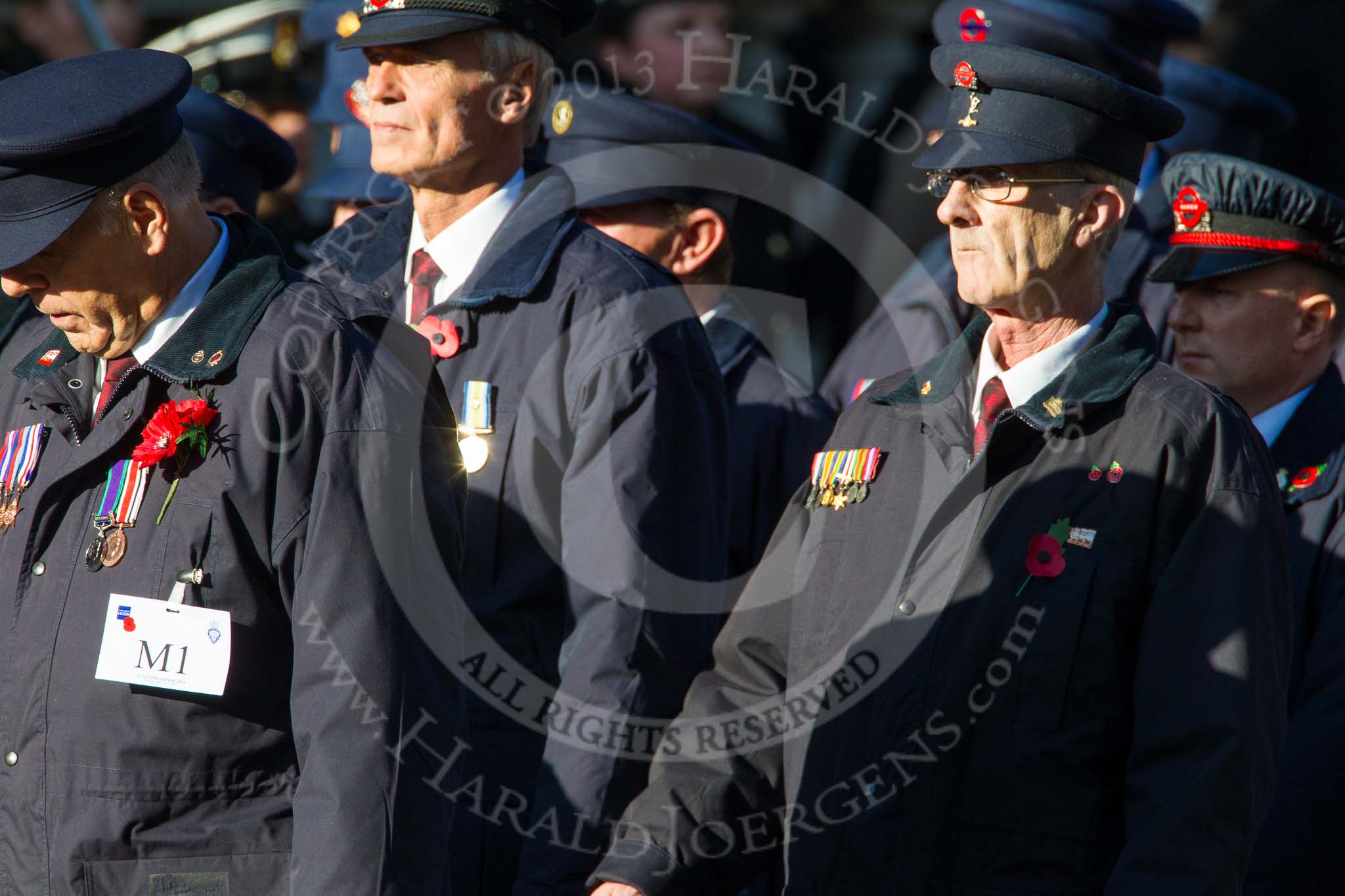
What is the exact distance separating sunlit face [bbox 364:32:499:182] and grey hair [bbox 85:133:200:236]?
829 mm

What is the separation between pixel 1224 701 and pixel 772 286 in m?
3.41

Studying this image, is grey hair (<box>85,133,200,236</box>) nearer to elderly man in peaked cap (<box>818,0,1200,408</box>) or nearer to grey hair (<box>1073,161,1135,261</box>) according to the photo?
grey hair (<box>1073,161,1135,261</box>)

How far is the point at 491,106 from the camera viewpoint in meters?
3.88

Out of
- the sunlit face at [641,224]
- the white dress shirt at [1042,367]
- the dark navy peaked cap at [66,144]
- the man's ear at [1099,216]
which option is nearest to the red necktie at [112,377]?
the dark navy peaked cap at [66,144]

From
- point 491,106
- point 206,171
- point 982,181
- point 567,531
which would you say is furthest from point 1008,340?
point 206,171

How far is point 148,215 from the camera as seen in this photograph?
9.51 ft

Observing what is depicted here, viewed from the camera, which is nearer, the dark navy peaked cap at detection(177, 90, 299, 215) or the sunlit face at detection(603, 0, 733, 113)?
the dark navy peaked cap at detection(177, 90, 299, 215)

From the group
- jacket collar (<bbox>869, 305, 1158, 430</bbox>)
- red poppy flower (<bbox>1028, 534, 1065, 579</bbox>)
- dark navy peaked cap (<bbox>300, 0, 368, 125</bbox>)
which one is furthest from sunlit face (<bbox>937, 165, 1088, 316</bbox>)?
dark navy peaked cap (<bbox>300, 0, 368, 125</bbox>)

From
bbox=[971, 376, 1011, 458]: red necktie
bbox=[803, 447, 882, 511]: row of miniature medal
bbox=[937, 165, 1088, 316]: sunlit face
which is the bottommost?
bbox=[803, 447, 882, 511]: row of miniature medal

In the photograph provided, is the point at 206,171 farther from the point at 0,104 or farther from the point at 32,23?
the point at 32,23

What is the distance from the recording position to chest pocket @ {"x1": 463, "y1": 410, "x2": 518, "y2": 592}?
3529 mm

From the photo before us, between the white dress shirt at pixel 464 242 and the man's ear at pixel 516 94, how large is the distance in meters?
0.16

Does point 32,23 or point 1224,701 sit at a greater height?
point 1224,701
